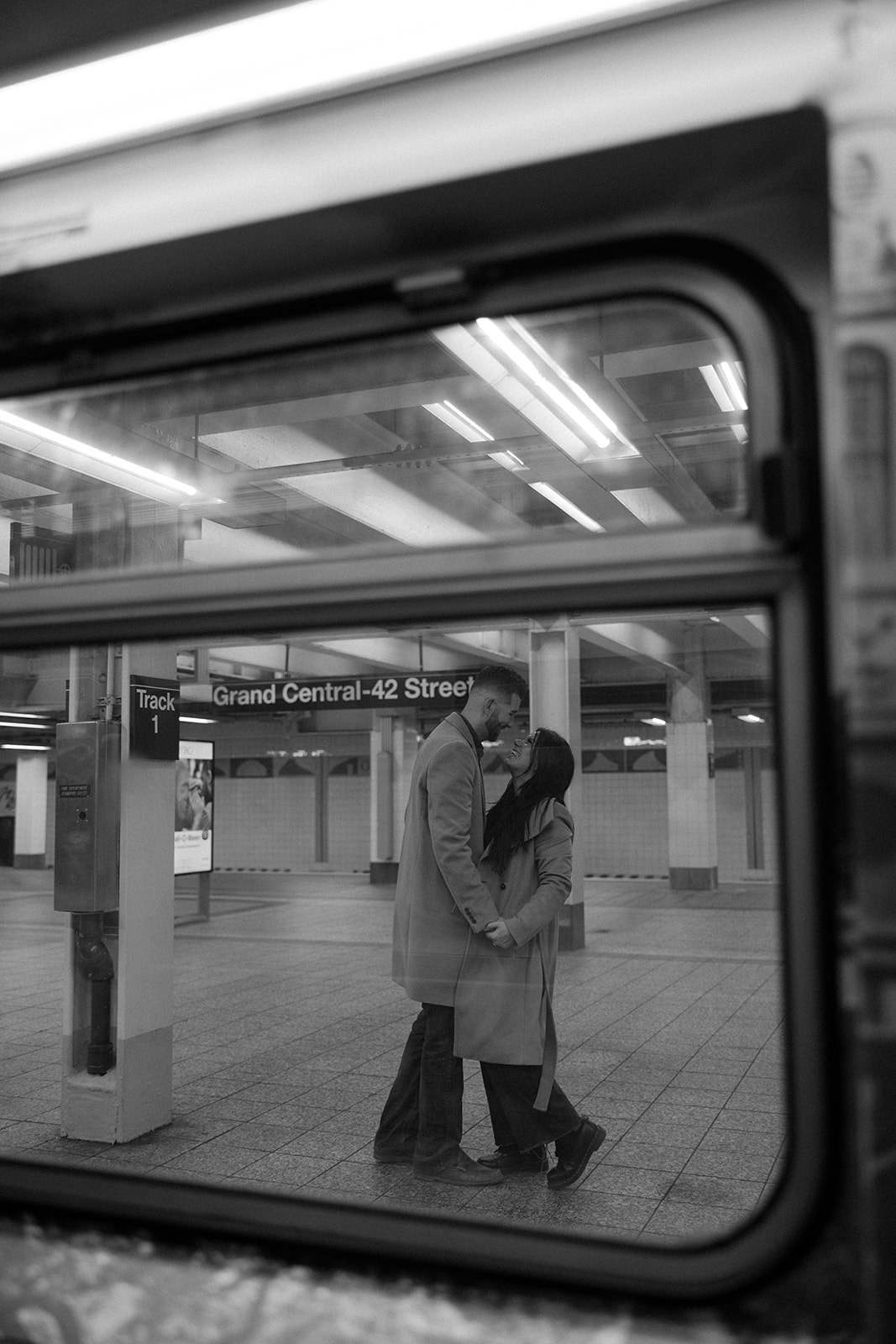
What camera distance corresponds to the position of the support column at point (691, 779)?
534cm

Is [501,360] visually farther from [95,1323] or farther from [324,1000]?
[324,1000]

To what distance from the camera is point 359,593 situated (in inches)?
52.4

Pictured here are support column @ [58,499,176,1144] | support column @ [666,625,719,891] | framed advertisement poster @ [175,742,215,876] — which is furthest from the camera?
framed advertisement poster @ [175,742,215,876]

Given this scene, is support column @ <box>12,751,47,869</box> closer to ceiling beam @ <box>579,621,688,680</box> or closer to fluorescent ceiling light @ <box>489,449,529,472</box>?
ceiling beam @ <box>579,621,688,680</box>

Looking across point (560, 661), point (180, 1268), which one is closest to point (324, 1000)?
point (560, 661)

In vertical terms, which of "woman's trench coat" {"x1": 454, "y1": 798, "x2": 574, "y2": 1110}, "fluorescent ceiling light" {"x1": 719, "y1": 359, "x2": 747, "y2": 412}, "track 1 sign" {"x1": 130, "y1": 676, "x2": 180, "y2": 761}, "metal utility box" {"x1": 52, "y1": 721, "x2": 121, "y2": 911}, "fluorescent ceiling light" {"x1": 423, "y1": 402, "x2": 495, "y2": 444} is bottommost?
"woman's trench coat" {"x1": 454, "y1": 798, "x2": 574, "y2": 1110}

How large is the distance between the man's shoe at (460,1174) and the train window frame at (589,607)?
7.83 feet

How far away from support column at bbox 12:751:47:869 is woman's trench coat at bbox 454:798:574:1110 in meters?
7.92

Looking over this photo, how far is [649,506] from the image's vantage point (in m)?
1.46

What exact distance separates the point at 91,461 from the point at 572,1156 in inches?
104

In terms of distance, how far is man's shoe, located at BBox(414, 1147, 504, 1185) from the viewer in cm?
365

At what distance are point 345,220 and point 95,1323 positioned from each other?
138 centimetres

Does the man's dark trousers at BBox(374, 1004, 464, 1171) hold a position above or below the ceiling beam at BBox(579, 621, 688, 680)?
below

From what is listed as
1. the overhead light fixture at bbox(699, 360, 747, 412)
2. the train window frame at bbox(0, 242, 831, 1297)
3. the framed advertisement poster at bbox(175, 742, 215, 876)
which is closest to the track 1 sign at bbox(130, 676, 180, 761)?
the framed advertisement poster at bbox(175, 742, 215, 876)
